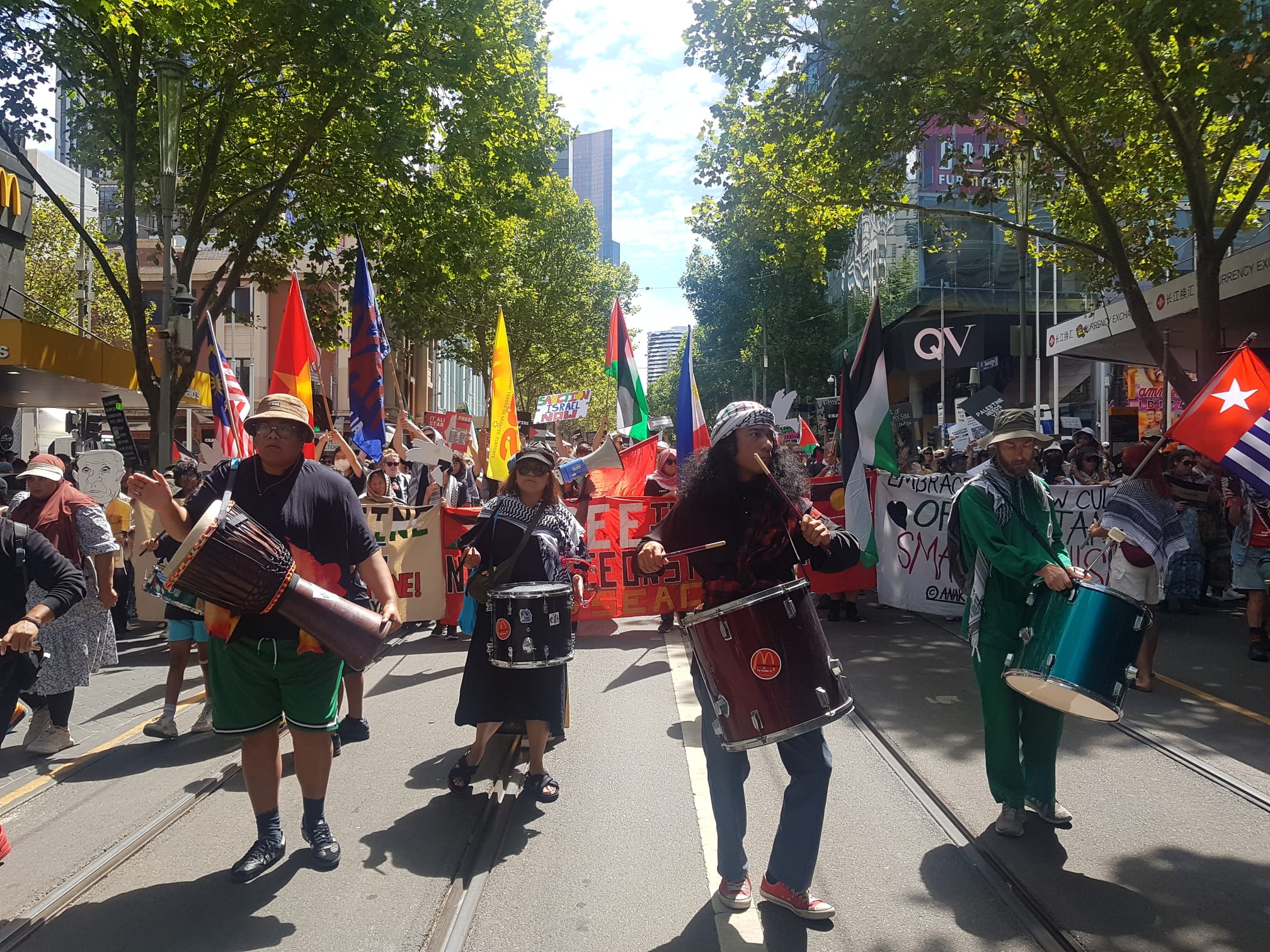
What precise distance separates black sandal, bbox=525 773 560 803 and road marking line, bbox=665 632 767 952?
2.27ft

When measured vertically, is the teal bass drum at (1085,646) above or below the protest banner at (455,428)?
below

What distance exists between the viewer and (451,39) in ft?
49.9

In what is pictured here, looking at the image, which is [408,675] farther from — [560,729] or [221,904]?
[221,904]

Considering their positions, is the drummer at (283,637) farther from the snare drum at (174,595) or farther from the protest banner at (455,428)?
the protest banner at (455,428)

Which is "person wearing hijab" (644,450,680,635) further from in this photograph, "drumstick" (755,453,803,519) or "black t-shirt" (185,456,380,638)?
"drumstick" (755,453,803,519)

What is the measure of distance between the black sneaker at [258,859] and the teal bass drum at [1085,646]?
3.15 m

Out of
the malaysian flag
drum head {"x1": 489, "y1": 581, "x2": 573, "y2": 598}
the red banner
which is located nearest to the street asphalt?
drum head {"x1": 489, "y1": 581, "x2": 573, "y2": 598}

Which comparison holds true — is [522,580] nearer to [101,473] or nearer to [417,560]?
[417,560]

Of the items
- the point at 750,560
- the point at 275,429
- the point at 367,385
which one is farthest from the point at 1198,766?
the point at 367,385

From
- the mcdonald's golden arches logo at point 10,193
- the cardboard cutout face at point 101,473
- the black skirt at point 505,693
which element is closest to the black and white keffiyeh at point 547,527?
the black skirt at point 505,693

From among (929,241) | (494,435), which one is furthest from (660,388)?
(494,435)

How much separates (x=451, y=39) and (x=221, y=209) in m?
4.68

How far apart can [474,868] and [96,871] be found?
1530mm

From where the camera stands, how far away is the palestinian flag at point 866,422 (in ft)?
17.1
